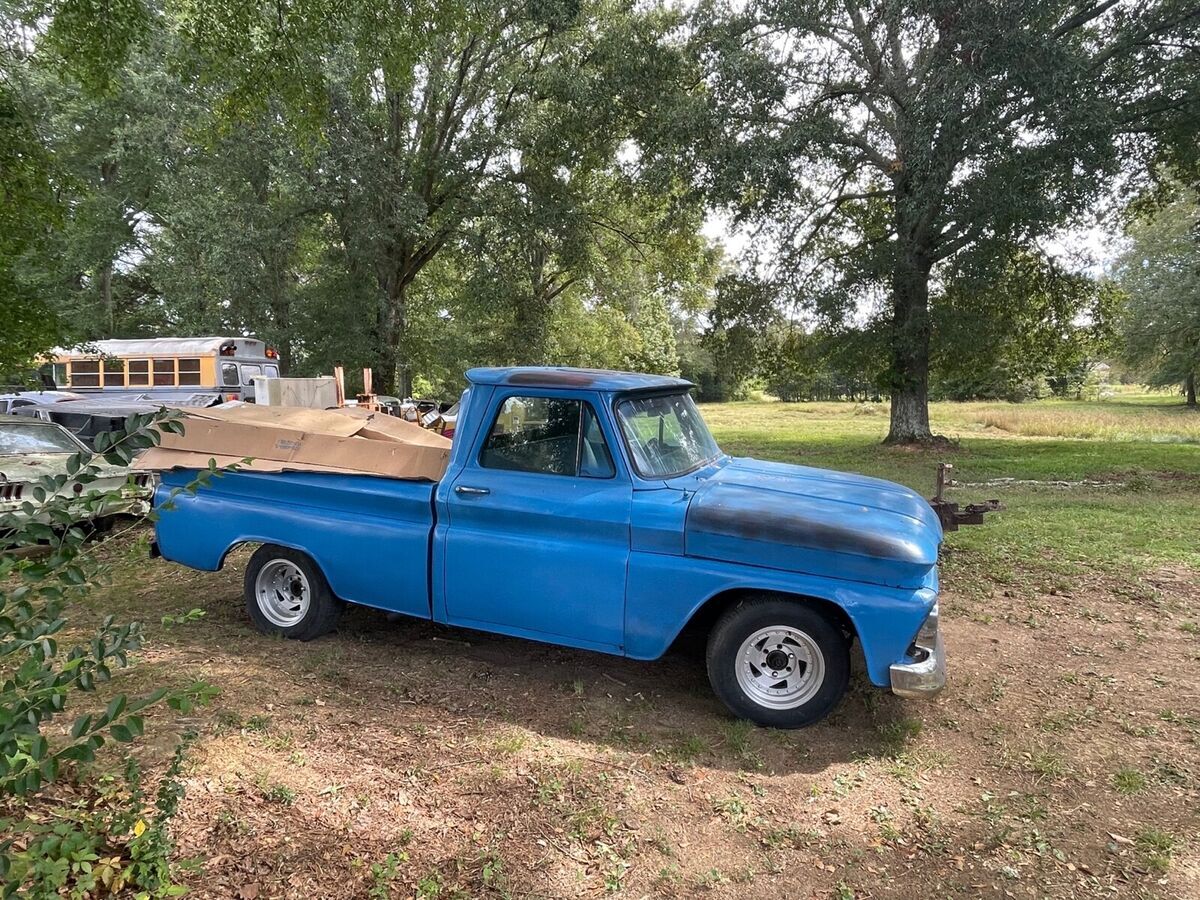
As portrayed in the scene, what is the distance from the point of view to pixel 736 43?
567 inches

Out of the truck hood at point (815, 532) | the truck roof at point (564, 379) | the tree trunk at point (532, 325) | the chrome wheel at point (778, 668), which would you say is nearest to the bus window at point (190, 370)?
the tree trunk at point (532, 325)

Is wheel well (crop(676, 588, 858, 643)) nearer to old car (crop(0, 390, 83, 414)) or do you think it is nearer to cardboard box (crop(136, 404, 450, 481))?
cardboard box (crop(136, 404, 450, 481))

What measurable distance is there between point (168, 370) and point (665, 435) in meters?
16.4

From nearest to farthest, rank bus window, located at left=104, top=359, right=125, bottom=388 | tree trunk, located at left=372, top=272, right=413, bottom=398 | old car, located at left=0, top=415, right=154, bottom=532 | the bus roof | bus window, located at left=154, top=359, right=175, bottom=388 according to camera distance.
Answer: old car, located at left=0, top=415, right=154, bottom=532 < the bus roof < bus window, located at left=154, top=359, right=175, bottom=388 < bus window, located at left=104, top=359, right=125, bottom=388 < tree trunk, located at left=372, top=272, right=413, bottom=398

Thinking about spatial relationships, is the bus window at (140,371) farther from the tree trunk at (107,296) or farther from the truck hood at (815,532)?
the truck hood at (815,532)

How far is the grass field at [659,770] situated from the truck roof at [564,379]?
1.29 metres

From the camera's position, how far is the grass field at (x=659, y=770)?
2721 millimetres

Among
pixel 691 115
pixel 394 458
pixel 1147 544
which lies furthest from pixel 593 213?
pixel 394 458

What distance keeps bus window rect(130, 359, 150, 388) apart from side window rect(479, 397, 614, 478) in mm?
16316

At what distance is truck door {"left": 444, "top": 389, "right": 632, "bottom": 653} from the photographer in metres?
3.92

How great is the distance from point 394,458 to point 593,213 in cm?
1784

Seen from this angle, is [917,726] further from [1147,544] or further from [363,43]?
[363,43]

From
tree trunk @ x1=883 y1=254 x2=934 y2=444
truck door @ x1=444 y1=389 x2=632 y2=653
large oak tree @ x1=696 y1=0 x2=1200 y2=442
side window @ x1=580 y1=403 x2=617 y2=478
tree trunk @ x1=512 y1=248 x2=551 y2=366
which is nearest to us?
truck door @ x1=444 y1=389 x2=632 y2=653

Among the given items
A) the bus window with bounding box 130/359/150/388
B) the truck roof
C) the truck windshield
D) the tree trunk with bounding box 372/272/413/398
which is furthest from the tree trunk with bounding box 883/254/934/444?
the bus window with bounding box 130/359/150/388
